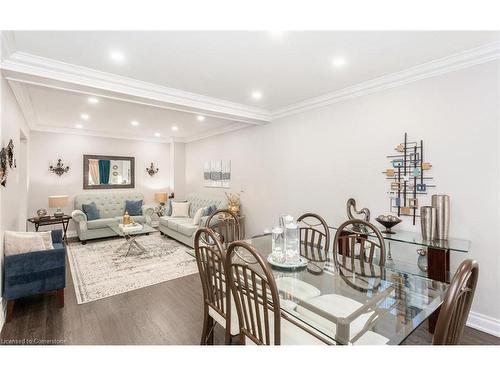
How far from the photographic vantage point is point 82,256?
4.45m

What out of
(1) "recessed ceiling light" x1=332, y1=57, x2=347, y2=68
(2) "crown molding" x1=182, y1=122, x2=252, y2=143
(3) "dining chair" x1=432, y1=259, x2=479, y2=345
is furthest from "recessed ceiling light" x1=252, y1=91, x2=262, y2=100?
(3) "dining chair" x1=432, y1=259, x2=479, y2=345

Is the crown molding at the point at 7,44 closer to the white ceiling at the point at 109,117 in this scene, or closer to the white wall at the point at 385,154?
the white ceiling at the point at 109,117

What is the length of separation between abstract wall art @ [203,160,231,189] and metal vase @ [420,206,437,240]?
12.6 feet

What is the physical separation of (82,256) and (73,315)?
2.25 meters

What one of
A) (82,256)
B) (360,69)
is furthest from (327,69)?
(82,256)

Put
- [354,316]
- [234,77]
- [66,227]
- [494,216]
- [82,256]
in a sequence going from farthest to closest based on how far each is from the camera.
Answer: [66,227], [82,256], [234,77], [494,216], [354,316]

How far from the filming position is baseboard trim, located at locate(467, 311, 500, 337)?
7.37 feet

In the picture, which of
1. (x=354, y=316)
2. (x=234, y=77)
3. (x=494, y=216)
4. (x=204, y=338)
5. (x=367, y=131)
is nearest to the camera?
(x=354, y=316)

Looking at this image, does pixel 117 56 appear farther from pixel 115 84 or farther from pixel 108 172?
pixel 108 172

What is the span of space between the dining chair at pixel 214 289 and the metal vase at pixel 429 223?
6.47 feet

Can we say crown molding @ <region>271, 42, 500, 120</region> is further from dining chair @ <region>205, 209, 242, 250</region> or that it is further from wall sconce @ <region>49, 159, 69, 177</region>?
wall sconce @ <region>49, 159, 69, 177</region>

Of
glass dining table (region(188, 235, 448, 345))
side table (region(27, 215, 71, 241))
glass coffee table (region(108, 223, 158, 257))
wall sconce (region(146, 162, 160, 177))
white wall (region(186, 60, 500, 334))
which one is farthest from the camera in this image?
wall sconce (region(146, 162, 160, 177))

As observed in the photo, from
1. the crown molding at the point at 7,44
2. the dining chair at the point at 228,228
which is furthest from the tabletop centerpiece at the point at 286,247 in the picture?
the crown molding at the point at 7,44

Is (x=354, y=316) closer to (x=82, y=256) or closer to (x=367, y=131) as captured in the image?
(x=367, y=131)
